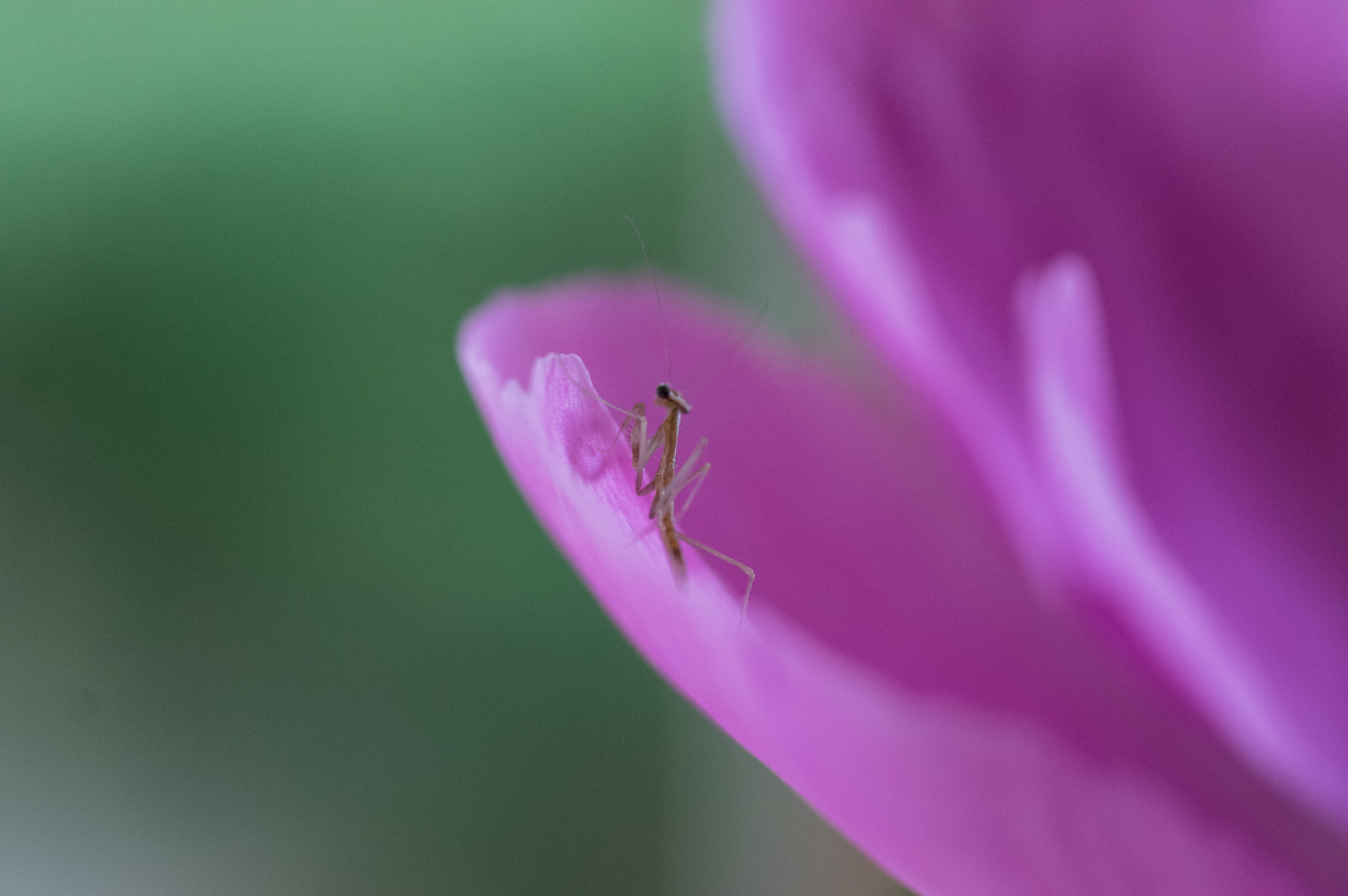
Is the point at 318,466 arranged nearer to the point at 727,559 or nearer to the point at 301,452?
the point at 301,452

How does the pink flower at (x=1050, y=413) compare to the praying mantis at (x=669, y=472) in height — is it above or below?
above

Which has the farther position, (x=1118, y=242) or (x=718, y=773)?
(x=718, y=773)

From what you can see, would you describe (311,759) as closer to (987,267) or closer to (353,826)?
(353,826)

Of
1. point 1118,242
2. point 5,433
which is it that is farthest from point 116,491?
point 1118,242

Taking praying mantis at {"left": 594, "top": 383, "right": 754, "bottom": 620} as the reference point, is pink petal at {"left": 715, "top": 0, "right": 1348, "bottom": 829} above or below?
above

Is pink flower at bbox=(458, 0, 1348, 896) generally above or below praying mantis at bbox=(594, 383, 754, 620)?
above

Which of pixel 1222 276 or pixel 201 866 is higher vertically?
pixel 1222 276
